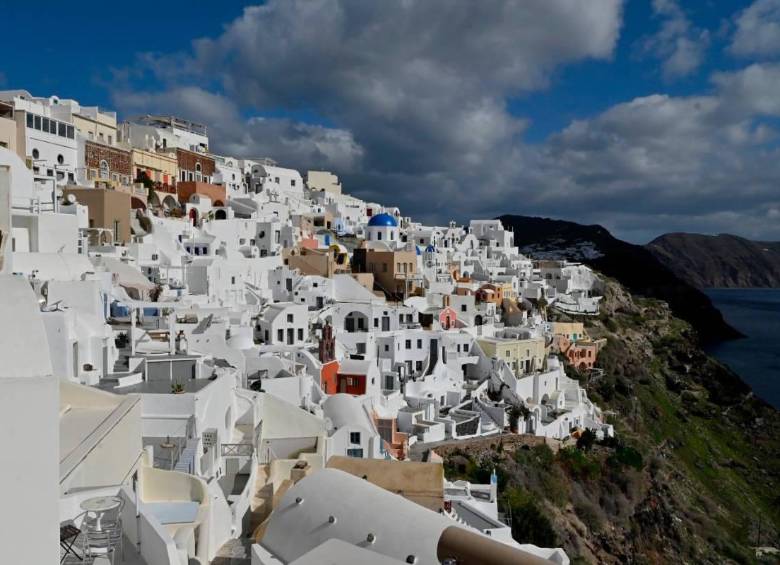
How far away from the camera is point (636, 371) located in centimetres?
5150

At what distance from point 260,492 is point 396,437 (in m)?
11.8

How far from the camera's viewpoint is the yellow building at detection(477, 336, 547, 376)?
35.3m

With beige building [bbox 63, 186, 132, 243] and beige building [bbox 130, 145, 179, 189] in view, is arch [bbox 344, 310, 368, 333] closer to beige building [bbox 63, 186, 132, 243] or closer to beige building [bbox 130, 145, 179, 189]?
beige building [bbox 63, 186, 132, 243]

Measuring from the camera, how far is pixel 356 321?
33250mm

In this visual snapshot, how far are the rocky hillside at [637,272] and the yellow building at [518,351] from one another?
55.1 m

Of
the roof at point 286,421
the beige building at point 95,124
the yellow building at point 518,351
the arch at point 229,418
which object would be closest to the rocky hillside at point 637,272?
the yellow building at point 518,351

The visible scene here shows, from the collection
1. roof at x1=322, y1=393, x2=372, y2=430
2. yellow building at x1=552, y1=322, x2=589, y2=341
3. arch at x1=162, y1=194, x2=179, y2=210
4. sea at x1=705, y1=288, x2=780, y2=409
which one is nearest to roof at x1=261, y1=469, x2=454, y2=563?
roof at x1=322, y1=393, x2=372, y2=430

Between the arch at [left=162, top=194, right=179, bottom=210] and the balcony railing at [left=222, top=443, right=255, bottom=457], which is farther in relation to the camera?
the arch at [left=162, top=194, right=179, bottom=210]

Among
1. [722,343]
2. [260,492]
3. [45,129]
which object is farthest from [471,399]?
[722,343]

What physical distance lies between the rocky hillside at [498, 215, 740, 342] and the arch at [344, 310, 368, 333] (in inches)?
2440

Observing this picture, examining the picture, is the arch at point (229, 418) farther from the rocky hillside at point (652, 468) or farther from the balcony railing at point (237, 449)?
the rocky hillside at point (652, 468)

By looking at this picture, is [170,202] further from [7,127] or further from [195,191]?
[7,127]

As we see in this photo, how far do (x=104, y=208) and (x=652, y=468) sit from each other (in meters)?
31.7

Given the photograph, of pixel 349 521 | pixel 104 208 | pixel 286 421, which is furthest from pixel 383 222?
pixel 349 521
